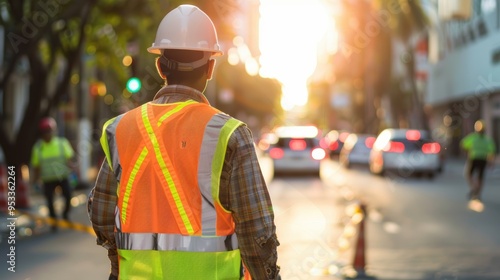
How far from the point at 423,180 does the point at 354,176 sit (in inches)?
120

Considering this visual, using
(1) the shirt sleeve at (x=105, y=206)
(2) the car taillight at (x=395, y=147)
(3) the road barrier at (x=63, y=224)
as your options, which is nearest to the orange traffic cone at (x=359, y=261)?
(3) the road barrier at (x=63, y=224)

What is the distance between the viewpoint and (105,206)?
290cm

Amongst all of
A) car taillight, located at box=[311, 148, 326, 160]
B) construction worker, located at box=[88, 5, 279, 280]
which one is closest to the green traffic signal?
car taillight, located at box=[311, 148, 326, 160]

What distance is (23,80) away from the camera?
106ft

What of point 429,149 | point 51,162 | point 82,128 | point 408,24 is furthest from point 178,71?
point 408,24

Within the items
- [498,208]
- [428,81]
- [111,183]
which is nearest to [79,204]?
[498,208]

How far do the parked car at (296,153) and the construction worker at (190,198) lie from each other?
1009 inches

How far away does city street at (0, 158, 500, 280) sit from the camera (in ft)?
31.0

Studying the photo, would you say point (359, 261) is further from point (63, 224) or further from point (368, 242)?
point (63, 224)

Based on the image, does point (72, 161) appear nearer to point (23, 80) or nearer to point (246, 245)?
point (246, 245)

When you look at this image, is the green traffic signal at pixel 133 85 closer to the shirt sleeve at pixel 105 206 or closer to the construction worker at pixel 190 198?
the shirt sleeve at pixel 105 206

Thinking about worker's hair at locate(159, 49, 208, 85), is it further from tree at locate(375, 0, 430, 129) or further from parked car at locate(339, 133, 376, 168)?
tree at locate(375, 0, 430, 129)

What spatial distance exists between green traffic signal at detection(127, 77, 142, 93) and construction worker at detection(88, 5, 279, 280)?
43.6 feet

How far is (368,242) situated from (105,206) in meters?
9.43
